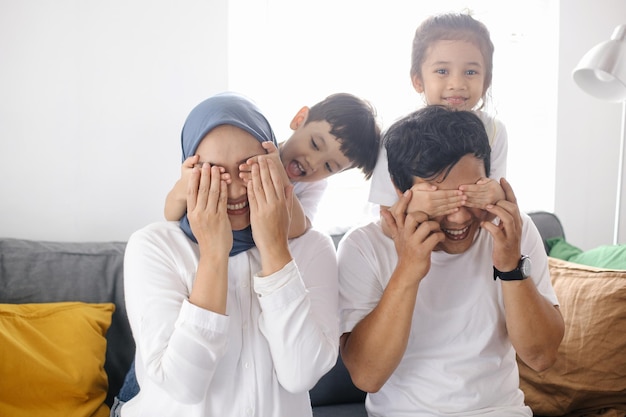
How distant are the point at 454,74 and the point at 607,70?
37.6 inches

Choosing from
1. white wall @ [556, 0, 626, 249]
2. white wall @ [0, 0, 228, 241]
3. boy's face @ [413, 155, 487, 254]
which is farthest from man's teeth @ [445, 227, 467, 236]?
white wall @ [556, 0, 626, 249]

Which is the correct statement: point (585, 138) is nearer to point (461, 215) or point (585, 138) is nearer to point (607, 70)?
point (607, 70)

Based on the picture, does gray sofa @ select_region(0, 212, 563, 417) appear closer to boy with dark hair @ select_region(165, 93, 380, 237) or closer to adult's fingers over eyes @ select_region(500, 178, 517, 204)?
boy with dark hair @ select_region(165, 93, 380, 237)

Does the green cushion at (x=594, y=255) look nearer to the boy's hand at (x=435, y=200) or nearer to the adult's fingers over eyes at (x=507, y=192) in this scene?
the adult's fingers over eyes at (x=507, y=192)

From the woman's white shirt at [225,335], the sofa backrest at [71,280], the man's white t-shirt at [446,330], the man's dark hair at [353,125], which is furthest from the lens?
the sofa backrest at [71,280]

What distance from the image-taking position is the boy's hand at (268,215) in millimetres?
1324

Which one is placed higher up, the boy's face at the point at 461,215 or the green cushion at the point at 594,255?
the boy's face at the point at 461,215

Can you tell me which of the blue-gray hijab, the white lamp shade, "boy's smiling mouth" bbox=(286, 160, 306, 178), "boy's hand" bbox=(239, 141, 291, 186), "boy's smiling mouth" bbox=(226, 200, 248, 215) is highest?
the white lamp shade

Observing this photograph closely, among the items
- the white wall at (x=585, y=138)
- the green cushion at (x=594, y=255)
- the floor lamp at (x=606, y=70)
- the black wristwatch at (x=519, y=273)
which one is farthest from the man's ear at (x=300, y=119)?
the white wall at (x=585, y=138)

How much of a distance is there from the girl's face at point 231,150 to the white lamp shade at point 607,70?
5.46 feet

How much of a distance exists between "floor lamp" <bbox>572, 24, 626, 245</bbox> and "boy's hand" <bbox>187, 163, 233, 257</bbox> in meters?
1.76

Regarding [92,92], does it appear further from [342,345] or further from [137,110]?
[342,345]

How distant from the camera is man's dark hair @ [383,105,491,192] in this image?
56.3 inches

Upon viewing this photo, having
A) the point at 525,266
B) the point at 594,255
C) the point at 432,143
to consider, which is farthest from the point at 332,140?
the point at 594,255
